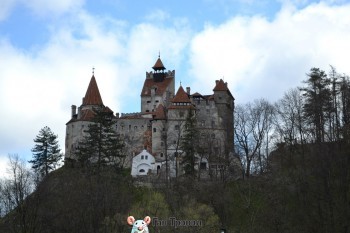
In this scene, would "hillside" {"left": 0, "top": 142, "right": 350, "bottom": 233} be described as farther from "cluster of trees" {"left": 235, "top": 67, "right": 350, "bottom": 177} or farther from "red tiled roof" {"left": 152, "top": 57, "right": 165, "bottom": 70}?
"red tiled roof" {"left": 152, "top": 57, "right": 165, "bottom": 70}

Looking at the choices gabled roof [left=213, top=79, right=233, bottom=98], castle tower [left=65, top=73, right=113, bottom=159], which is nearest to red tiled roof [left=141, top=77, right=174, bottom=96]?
castle tower [left=65, top=73, right=113, bottom=159]

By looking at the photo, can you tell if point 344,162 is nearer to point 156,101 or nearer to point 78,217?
point 78,217

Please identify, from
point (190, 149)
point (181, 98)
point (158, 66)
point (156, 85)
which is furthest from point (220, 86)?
point (190, 149)

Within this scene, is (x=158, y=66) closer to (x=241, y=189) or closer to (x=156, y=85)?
(x=156, y=85)

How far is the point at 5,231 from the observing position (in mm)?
46938

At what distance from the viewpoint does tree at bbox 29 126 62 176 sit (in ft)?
233

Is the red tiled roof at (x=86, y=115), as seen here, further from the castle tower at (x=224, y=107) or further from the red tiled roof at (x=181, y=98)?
the castle tower at (x=224, y=107)

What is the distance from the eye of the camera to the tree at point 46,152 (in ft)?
233

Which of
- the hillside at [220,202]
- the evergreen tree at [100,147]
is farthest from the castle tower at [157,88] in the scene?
the hillside at [220,202]

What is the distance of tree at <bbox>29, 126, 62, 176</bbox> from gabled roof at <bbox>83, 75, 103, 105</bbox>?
37.7 feet

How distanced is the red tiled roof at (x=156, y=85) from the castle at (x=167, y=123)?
153 mm

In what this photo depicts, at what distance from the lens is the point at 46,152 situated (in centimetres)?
7300

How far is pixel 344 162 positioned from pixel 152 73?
51.0 meters

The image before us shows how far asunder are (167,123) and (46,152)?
16.4m
